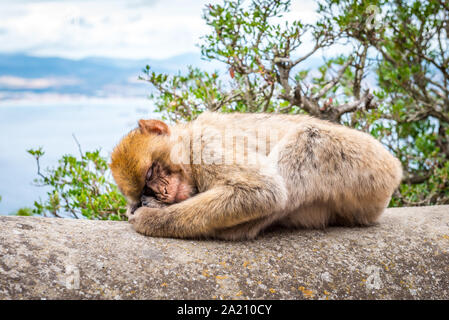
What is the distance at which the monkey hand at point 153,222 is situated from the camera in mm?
3242

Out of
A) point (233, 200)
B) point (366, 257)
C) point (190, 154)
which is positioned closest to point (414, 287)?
point (366, 257)

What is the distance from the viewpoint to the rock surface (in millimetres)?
2543

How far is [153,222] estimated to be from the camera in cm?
325

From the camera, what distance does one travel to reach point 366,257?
10.5ft

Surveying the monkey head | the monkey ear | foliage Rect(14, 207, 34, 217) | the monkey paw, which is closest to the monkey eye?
the monkey head

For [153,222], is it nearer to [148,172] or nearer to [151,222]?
[151,222]

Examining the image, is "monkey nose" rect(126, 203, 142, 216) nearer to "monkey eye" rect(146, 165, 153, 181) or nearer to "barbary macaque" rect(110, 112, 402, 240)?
"barbary macaque" rect(110, 112, 402, 240)

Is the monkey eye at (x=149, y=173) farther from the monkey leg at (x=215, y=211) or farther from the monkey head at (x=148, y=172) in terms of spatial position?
the monkey leg at (x=215, y=211)

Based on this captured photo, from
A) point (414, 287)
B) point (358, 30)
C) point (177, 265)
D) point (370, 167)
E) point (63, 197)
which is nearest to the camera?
point (177, 265)

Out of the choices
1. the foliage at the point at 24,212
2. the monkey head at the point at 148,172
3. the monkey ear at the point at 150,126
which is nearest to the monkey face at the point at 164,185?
the monkey head at the point at 148,172

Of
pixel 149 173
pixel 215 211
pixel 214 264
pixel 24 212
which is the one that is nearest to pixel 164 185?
pixel 149 173

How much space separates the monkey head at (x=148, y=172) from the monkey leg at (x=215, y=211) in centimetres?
17
